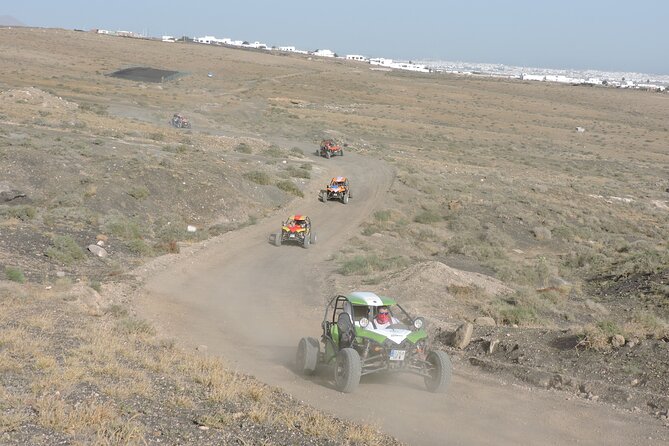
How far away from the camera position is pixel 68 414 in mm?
8391

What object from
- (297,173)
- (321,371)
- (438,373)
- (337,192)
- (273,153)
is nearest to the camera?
(438,373)

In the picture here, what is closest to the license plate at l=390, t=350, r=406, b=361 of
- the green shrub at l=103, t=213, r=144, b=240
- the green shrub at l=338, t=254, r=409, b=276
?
the green shrub at l=338, t=254, r=409, b=276

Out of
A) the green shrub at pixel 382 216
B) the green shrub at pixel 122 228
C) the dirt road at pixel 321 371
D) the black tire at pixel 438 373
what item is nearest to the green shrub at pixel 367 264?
the dirt road at pixel 321 371

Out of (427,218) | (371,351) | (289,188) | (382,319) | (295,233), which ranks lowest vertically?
(427,218)

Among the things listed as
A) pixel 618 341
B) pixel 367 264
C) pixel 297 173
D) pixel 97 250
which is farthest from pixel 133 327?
pixel 297 173

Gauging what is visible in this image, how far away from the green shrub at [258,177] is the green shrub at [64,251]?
648 inches

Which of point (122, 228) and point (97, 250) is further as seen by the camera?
point (122, 228)

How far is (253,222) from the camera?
3134cm

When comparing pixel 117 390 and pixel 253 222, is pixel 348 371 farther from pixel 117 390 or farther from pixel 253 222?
pixel 253 222

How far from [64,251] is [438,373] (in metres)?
14.0

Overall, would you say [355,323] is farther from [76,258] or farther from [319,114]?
[319,114]

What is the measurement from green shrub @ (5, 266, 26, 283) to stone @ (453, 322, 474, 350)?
36.0ft

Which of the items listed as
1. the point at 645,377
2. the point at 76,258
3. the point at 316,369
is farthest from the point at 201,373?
the point at 76,258

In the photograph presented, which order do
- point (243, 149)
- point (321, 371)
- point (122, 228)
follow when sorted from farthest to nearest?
point (243, 149)
point (122, 228)
point (321, 371)
